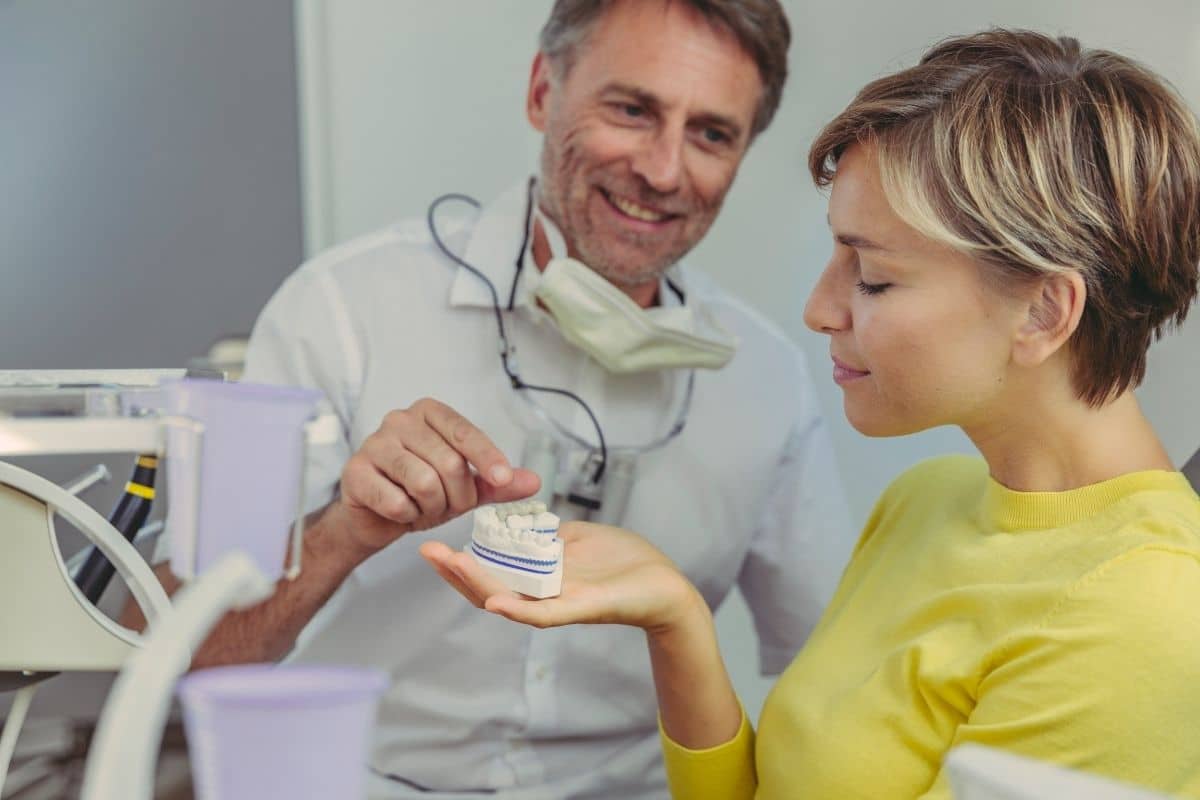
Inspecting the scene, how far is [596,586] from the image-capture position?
0.97 metres

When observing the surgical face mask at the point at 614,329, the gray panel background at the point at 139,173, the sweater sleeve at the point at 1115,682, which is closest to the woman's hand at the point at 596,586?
the sweater sleeve at the point at 1115,682

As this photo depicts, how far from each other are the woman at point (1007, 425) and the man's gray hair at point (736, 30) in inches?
18.1

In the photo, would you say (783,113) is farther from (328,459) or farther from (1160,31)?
(328,459)

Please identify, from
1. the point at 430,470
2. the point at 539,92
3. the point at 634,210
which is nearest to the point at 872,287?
the point at 430,470

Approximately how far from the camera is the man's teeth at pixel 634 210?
1.48 meters

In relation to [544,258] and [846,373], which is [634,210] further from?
[846,373]

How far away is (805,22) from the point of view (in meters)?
1.90

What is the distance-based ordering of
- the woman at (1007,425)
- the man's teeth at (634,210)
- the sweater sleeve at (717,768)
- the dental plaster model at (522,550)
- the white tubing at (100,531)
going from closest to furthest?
1. the white tubing at (100,531)
2. the woman at (1007,425)
3. the dental plaster model at (522,550)
4. the sweater sleeve at (717,768)
5. the man's teeth at (634,210)

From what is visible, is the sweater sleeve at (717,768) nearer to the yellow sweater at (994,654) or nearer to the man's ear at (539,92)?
the yellow sweater at (994,654)

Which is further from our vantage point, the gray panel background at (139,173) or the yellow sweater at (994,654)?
the gray panel background at (139,173)

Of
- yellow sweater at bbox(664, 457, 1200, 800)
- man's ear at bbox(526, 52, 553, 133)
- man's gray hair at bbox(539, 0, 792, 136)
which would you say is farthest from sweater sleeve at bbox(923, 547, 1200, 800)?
man's ear at bbox(526, 52, 553, 133)

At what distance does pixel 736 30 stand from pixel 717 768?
2.94 ft

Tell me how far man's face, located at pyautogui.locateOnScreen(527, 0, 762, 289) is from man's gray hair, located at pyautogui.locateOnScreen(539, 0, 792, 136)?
0.04 ft

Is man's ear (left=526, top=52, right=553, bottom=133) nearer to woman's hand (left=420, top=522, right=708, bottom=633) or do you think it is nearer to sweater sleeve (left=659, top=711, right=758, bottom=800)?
woman's hand (left=420, top=522, right=708, bottom=633)
